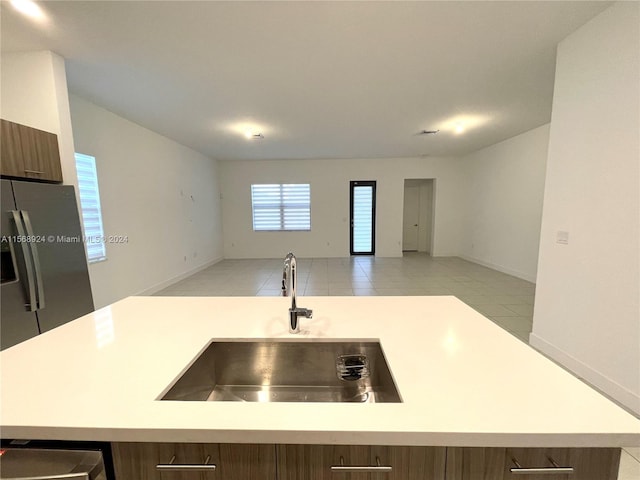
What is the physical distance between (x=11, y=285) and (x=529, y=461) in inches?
117

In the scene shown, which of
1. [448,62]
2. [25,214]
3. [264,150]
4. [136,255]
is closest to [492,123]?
[448,62]

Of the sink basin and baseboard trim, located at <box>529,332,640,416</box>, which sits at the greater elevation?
the sink basin

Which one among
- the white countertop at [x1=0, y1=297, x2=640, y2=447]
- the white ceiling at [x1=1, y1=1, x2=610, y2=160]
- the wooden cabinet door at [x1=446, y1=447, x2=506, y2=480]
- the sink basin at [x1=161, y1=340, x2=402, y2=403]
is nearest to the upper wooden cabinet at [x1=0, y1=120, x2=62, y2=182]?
the white ceiling at [x1=1, y1=1, x2=610, y2=160]

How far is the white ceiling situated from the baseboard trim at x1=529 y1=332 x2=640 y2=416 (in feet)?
8.90

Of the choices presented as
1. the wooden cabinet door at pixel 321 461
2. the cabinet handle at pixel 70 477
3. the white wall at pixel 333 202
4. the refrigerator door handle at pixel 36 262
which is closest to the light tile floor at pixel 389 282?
the white wall at pixel 333 202

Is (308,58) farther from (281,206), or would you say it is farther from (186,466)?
(281,206)

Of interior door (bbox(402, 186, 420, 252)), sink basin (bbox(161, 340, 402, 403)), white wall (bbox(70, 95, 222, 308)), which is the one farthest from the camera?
interior door (bbox(402, 186, 420, 252))

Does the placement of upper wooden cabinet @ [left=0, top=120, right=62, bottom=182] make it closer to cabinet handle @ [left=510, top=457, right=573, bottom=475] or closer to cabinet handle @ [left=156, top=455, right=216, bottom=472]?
cabinet handle @ [left=156, top=455, right=216, bottom=472]

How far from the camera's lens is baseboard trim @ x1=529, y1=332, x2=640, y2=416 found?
1748 millimetres

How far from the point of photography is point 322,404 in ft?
2.21

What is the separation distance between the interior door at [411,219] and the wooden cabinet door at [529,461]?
751 centimetres

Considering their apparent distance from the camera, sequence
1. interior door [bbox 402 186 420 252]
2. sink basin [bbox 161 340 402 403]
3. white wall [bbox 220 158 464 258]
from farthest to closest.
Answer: interior door [bbox 402 186 420 252], white wall [bbox 220 158 464 258], sink basin [bbox 161 340 402 403]

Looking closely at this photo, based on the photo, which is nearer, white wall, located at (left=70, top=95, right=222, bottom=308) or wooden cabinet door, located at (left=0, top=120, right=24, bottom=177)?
wooden cabinet door, located at (left=0, top=120, right=24, bottom=177)

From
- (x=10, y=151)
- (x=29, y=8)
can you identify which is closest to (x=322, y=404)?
(x=10, y=151)
